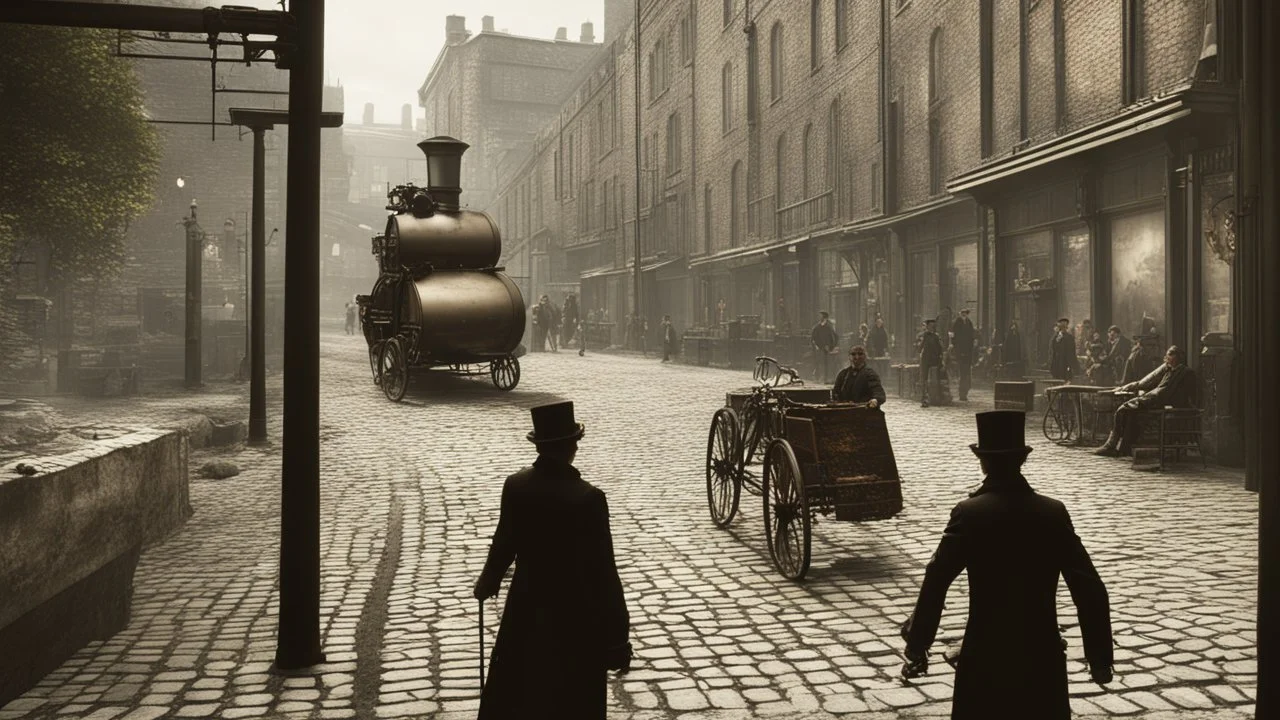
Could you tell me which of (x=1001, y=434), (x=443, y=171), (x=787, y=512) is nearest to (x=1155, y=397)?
(x=787, y=512)

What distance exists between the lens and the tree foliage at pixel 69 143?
19.9 m

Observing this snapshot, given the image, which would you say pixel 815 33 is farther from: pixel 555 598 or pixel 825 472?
pixel 555 598

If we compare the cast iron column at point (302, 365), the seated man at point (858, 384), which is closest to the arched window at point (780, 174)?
the seated man at point (858, 384)

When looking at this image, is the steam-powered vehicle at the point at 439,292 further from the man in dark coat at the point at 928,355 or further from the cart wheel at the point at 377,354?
the man in dark coat at the point at 928,355

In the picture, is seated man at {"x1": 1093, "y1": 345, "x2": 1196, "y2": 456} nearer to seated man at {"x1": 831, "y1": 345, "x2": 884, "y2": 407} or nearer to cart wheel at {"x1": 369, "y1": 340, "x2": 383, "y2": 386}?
seated man at {"x1": 831, "y1": 345, "x2": 884, "y2": 407}

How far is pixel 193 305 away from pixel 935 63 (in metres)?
14.6

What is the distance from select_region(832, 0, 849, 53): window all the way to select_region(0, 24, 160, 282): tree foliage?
49.8ft

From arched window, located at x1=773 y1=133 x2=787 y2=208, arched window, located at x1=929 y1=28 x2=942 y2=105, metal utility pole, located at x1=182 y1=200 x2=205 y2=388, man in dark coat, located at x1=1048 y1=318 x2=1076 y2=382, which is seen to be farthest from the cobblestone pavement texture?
arched window, located at x1=773 y1=133 x2=787 y2=208

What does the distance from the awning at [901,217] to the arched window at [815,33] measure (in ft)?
16.5

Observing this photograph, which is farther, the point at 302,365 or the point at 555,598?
the point at 302,365

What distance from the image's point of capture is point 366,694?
4445 millimetres

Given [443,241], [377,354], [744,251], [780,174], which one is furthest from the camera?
[744,251]

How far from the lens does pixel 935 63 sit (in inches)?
828

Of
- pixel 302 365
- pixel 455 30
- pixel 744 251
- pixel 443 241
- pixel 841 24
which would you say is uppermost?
pixel 455 30
